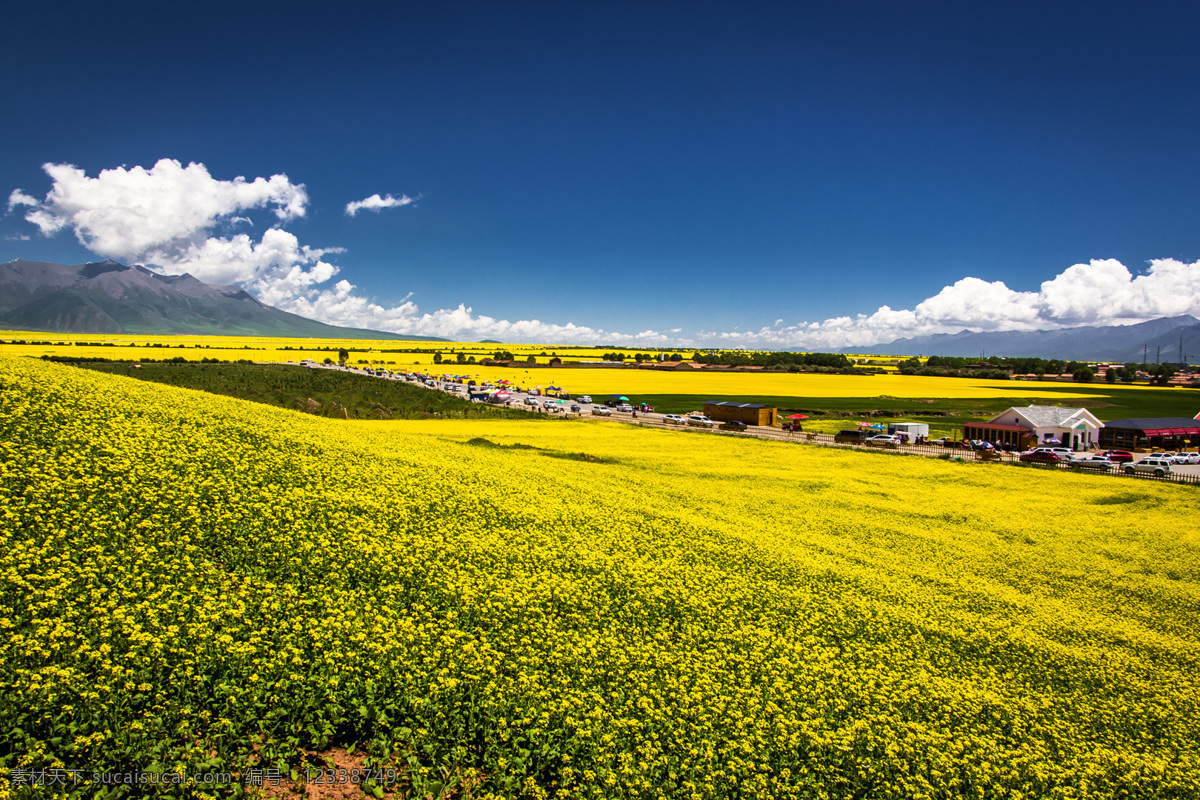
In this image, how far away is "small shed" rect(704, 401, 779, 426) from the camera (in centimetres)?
5638

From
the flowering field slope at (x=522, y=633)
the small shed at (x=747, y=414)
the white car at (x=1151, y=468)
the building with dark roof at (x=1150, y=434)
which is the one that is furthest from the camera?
the small shed at (x=747, y=414)

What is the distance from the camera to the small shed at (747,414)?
185ft

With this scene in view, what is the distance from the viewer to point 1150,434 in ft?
164

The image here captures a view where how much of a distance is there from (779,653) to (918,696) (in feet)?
7.60

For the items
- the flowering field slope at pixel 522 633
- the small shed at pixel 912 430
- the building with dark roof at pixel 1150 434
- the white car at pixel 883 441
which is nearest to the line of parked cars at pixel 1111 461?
the building with dark roof at pixel 1150 434

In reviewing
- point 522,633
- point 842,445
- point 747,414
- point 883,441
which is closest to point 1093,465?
point 883,441

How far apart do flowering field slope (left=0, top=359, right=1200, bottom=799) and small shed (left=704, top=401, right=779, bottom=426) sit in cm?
3792

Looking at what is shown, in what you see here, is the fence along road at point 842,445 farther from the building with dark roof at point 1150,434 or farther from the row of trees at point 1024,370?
the row of trees at point 1024,370

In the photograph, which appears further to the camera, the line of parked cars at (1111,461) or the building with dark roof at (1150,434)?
the building with dark roof at (1150,434)

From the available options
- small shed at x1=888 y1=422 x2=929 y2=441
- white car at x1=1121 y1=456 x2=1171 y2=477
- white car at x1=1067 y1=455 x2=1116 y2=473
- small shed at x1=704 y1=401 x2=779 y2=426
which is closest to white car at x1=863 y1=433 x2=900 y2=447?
small shed at x1=888 y1=422 x2=929 y2=441

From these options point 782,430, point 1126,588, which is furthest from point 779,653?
point 782,430

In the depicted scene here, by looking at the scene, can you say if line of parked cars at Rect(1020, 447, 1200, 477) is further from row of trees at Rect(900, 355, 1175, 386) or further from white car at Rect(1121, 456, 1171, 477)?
row of trees at Rect(900, 355, 1175, 386)

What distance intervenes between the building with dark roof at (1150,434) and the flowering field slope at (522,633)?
144 feet

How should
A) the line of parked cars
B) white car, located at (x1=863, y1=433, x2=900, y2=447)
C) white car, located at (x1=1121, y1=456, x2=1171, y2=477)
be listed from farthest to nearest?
1. white car, located at (x1=863, y1=433, x2=900, y2=447)
2. the line of parked cars
3. white car, located at (x1=1121, y1=456, x2=1171, y2=477)
